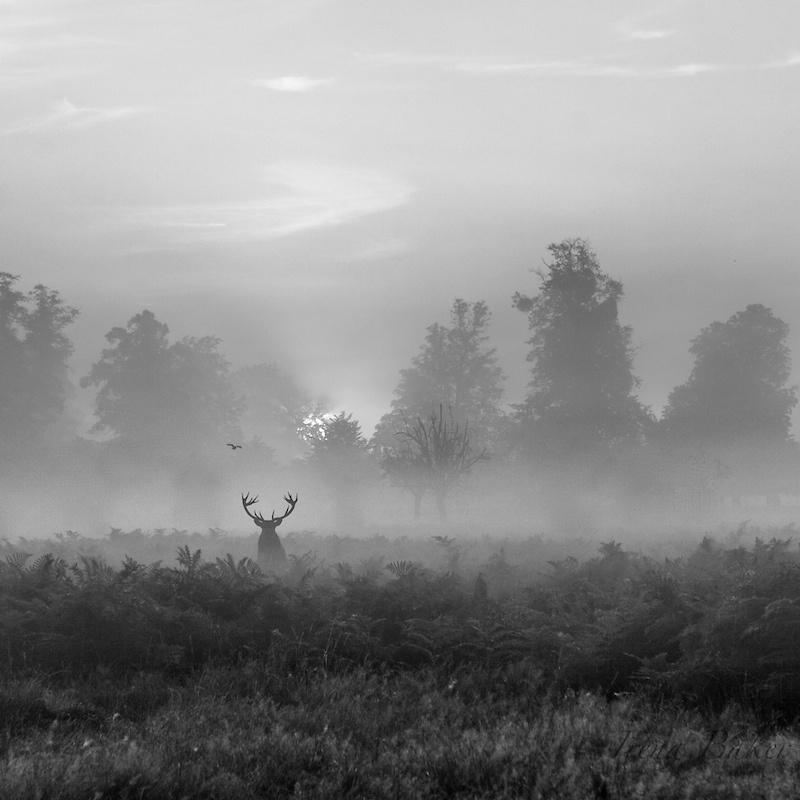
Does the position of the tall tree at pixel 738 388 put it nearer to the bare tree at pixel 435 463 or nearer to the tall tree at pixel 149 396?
the bare tree at pixel 435 463

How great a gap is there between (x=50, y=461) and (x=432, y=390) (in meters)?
21.9

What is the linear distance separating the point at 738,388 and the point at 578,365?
29.9 feet

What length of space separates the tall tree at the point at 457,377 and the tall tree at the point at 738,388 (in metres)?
11.8

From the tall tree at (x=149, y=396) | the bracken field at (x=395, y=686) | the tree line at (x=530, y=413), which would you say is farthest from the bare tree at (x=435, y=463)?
the bracken field at (x=395, y=686)

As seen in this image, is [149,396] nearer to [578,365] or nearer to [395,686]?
[578,365]

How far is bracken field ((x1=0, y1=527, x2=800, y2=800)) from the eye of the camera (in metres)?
6.08

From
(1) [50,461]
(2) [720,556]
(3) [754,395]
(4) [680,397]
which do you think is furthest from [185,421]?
(2) [720,556]

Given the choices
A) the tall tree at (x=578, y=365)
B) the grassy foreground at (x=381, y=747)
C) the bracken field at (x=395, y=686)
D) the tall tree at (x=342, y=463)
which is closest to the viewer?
the grassy foreground at (x=381, y=747)

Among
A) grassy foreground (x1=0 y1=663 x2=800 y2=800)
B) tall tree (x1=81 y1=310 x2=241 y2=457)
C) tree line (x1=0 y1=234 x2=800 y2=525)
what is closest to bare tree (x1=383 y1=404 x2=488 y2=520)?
tree line (x1=0 y1=234 x2=800 y2=525)

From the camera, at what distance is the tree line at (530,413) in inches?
1710

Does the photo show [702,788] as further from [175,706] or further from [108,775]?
[175,706]

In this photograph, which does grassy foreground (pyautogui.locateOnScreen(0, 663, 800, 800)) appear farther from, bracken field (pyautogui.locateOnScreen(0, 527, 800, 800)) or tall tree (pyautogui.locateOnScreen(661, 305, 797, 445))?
tall tree (pyautogui.locateOnScreen(661, 305, 797, 445))

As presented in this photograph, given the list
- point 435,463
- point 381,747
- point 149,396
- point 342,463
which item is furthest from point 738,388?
point 381,747

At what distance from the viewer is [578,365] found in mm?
44281
